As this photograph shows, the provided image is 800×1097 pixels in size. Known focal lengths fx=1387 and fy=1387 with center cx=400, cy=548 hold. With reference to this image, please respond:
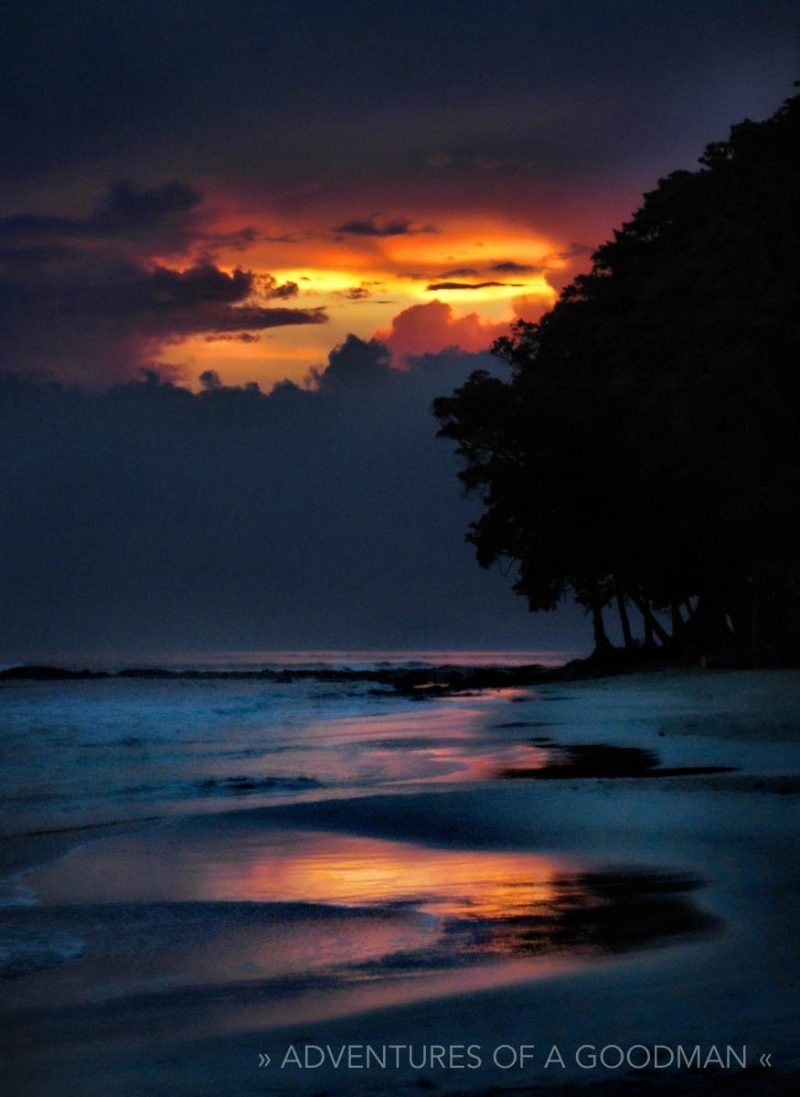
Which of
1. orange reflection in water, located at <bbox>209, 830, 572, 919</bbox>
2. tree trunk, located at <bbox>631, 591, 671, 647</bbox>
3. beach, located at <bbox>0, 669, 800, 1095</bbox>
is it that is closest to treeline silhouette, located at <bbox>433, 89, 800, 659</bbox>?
tree trunk, located at <bbox>631, 591, 671, 647</bbox>

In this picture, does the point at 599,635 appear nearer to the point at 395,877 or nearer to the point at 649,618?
the point at 649,618

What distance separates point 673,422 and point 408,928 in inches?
1187

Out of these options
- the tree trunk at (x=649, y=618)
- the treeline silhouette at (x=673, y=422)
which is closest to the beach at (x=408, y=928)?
the treeline silhouette at (x=673, y=422)

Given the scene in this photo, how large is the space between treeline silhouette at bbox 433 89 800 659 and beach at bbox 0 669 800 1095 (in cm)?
1858

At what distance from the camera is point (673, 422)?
35938 millimetres

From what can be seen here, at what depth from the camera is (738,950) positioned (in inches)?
238

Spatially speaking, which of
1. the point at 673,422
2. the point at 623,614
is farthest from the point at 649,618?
the point at 673,422

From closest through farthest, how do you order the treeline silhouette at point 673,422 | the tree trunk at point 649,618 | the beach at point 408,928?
the beach at point 408,928, the treeline silhouette at point 673,422, the tree trunk at point 649,618

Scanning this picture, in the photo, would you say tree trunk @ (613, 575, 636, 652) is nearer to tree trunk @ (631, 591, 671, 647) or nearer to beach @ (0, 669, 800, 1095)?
tree trunk @ (631, 591, 671, 647)

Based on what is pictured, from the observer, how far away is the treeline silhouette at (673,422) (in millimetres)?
33312

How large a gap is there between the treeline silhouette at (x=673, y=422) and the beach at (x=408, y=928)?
1858 cm

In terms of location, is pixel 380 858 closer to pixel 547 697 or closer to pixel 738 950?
pixel 738 950

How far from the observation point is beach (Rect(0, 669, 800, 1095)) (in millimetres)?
4621

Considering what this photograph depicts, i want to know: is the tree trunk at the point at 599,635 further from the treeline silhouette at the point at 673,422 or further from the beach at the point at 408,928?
the beach at the point at 408,928
